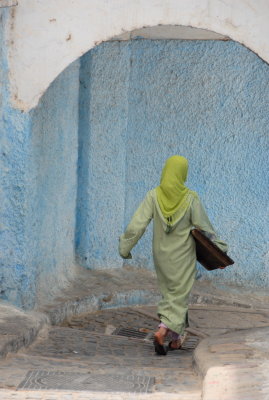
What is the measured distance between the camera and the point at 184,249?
22.6 feet

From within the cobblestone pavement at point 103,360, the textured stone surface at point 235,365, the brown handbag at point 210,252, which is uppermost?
the brown handbag at point 210,252

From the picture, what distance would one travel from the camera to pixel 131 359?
6.68 metres

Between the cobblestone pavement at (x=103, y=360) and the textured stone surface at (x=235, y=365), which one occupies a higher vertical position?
the textured stone surface at (x=235, y=365)

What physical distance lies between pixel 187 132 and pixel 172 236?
2.34m

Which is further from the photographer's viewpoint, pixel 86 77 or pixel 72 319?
pixel 86 77

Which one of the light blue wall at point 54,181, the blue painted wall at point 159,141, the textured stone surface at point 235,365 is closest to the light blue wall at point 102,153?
the blue painted wall at point 159,141

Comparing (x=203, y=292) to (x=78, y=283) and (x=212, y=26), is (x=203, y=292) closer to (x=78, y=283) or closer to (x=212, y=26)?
(x=78, y=283)

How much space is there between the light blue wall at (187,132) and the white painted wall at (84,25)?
5.60 feet

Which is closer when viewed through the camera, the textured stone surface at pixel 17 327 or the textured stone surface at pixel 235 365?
the textured stone surface at pixel 235 365

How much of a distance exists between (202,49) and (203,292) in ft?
7.02

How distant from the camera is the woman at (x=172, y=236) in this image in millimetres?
6777

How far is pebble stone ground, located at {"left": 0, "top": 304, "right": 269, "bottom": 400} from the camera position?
211 inches

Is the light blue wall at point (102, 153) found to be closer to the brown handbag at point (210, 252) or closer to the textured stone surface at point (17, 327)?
the textured stone surface at point (17, 327)

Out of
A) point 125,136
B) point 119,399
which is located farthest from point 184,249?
point 125,136
